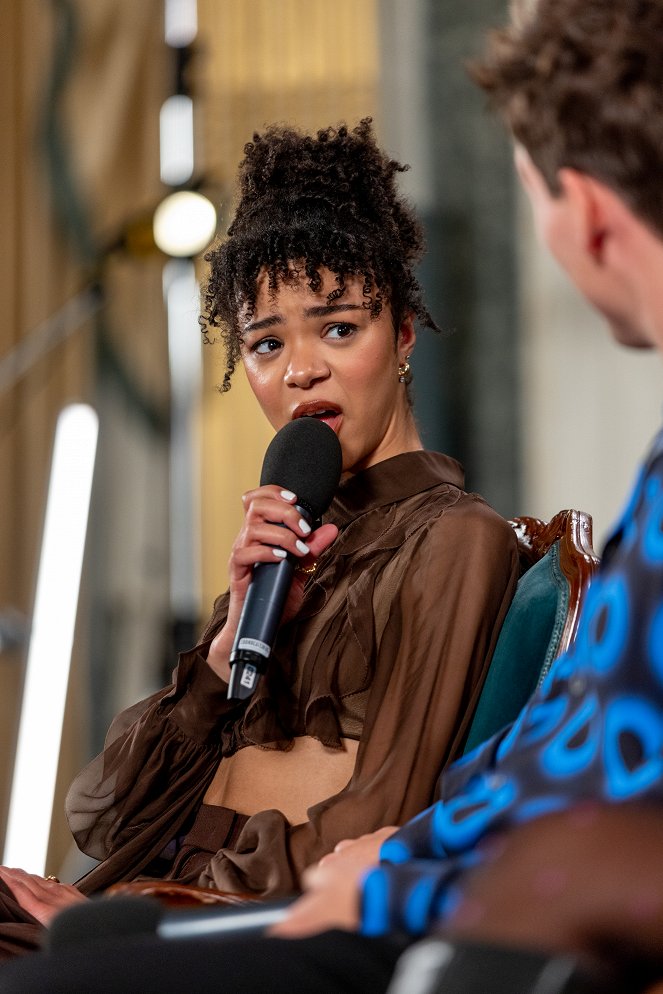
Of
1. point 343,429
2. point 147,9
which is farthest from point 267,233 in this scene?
point 147,9

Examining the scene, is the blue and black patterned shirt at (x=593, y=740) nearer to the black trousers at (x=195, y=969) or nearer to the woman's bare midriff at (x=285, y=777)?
the black trousers at (x=195, y=969)

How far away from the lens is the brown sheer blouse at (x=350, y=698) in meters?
1.42

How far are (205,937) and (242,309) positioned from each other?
1154 millimetres

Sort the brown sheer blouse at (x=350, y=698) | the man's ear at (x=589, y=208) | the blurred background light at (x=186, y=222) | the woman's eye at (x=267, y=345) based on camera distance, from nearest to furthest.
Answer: the man's ear at (x=589, y=208) → the brown sheer blouse at (x=350, y=698) → the woman's eye at (x=267, y=345) → the blurred background light at (x=186, y=222)

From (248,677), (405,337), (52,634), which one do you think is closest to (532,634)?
(248,677)

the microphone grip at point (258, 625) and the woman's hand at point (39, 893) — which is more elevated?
the microphone grip at point (258, 625)

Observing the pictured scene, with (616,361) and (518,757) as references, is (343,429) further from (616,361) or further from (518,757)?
(616,361)

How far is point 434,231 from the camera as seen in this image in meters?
4.08

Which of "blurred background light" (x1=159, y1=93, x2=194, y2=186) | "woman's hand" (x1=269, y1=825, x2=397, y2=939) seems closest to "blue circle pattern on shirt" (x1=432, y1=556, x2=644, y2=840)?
"woman's hand" (x1=269, y1=825, x2=397, y2=939)

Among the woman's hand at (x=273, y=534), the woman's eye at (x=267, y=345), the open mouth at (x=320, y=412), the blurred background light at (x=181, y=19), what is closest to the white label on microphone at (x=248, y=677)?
the woman's hand at (x=273, y=534)

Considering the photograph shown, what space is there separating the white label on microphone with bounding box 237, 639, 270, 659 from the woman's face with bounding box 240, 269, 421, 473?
0.49m

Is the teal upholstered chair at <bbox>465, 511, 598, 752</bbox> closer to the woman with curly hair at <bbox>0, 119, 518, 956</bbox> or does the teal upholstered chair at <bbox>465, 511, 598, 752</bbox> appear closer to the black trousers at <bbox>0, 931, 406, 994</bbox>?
the woman with curly hair at <bbox>0, 119, 518, 956</bbox>

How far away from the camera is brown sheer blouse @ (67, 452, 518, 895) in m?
1.42

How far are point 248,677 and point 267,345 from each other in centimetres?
64
